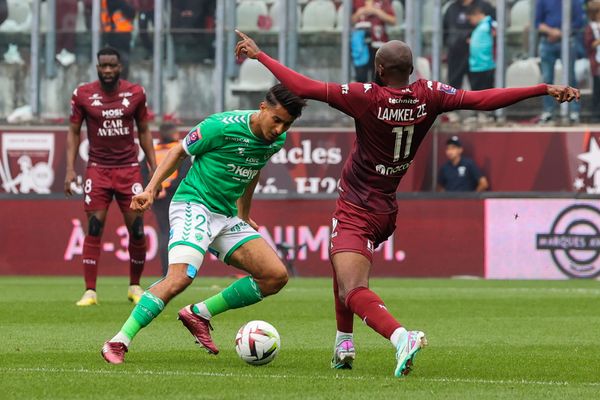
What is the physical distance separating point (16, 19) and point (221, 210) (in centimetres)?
1378

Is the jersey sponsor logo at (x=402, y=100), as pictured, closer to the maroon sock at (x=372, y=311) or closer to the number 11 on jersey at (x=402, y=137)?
the number 11 on jersey at (x=402, y=137)

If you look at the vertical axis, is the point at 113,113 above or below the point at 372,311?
above

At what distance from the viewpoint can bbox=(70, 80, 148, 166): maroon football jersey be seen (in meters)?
13.8

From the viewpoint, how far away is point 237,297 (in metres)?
8.83

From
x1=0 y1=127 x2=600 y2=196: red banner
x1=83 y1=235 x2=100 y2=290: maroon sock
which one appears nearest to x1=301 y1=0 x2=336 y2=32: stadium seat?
x1=0 y1=127 x2=600 y2=196: red banner

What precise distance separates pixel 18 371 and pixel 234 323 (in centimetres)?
413

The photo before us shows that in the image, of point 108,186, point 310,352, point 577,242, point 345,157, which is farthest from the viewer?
point 345,157

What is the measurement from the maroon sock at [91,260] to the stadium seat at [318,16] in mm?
8554

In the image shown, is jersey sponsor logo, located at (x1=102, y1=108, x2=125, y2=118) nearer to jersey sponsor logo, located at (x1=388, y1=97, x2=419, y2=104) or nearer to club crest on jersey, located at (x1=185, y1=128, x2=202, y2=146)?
club crest on jersey, located at (x1=185, y1=128, x2=202, y2=146)

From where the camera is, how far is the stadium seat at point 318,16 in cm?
2156

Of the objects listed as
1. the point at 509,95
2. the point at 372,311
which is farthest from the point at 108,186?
the point at 509,95

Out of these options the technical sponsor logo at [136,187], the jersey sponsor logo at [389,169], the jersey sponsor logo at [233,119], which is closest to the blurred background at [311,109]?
the technical sponsor logo at [136,187]

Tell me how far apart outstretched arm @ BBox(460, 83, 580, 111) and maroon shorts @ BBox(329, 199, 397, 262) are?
815 millimetres

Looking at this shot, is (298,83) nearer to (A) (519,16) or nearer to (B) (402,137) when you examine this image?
(B) (402,137)
